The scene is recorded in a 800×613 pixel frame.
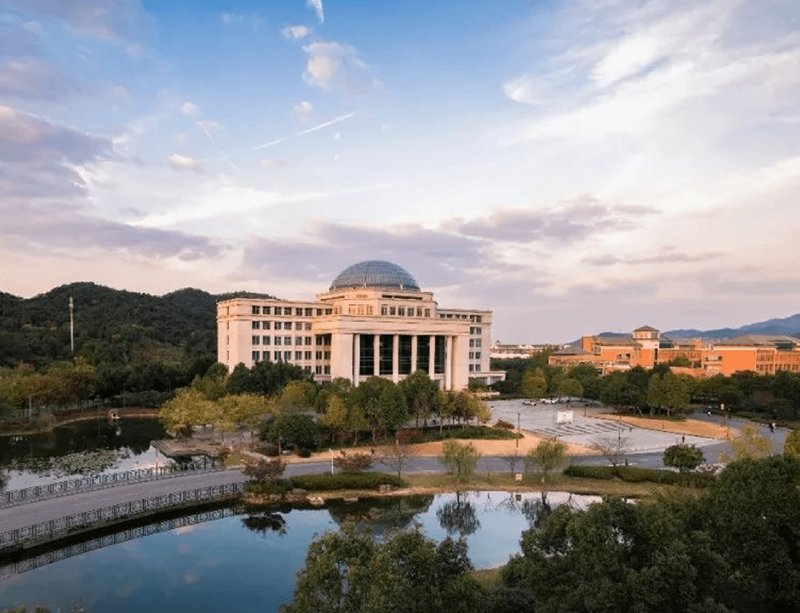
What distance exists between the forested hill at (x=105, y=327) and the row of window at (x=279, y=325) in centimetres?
673

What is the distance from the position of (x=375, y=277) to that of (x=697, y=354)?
168 feet

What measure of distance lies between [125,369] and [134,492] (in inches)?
1359

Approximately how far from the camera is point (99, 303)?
10775 cm

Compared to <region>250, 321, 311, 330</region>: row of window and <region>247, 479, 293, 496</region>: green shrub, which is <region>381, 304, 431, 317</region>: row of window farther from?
<region>247, 479, 293, 496</region>: green shrub

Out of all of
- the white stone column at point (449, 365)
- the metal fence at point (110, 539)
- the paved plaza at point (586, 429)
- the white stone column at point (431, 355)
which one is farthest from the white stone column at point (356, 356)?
the metal fence at point (110, 539)

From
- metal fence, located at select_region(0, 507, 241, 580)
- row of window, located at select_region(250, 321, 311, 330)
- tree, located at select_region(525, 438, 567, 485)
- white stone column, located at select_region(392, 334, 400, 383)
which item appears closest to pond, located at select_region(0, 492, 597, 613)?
metal fence, located at select_region(0, 507, 241, 580)

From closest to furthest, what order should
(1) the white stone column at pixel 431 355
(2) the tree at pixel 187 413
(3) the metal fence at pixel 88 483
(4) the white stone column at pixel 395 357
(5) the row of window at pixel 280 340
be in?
(3) the metal fence at pixel 88 483
(2) the tree at pixel 187 413
(5) the row of window at pixel 280 340
(4) the white stone column at pixel 395 357
(1) the white stone column at pixel 431 355

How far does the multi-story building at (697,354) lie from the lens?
85.7 meters

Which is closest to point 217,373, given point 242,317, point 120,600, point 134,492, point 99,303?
point 242,317

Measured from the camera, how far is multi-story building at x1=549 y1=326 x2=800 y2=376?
8569cm

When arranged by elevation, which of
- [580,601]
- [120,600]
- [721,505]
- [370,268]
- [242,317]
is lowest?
[120,600]

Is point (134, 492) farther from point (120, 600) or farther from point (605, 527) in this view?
point (605, 527)

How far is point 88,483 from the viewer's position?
92.9 feet

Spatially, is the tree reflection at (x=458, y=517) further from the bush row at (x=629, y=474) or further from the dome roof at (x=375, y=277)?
the dome roof at (x=375, y=277)
